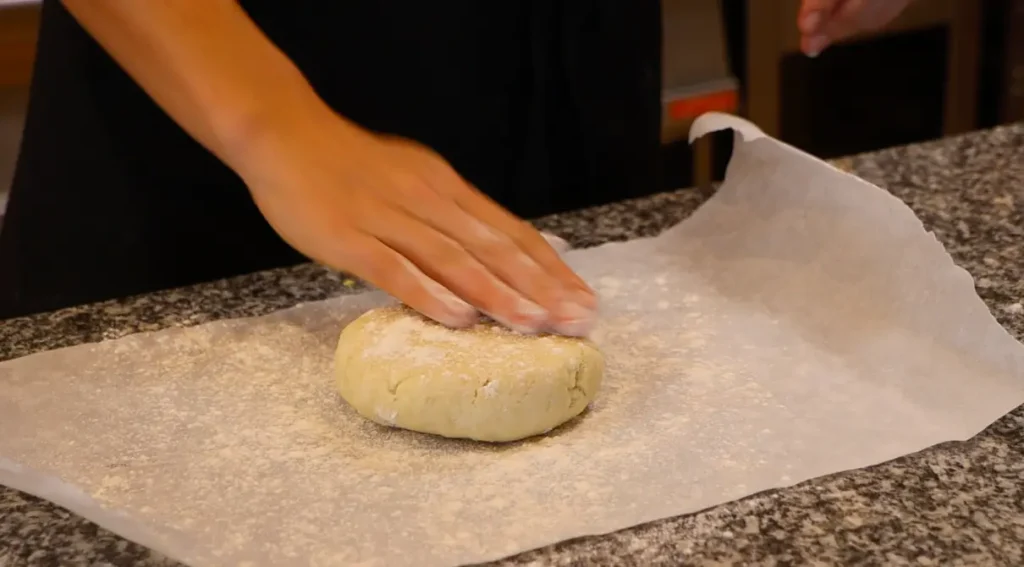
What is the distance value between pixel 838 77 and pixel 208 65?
160 cm

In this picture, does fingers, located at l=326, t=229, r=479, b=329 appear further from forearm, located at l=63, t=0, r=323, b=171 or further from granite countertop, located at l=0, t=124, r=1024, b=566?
granite countertop, located at l=0, t=124, r=1024, b=566

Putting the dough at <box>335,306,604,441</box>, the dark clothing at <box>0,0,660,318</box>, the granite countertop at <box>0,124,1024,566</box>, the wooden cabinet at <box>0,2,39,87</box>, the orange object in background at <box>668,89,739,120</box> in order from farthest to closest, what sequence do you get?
the orange object in background at <box>668,89,739,120</box>
the wooden cabinet at <box>0,2,39,87</box>
the dark clothing at <box>0,0,660,318</box>
the dough at <box>335,306,604,441</box>
the granite countertop at <box>0,124,1024,566</box>

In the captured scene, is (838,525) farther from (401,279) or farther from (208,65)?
(208,65)

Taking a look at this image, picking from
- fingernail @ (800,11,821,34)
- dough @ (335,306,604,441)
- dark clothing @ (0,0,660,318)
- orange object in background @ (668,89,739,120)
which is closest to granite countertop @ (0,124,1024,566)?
dough @ (335,306,604,441)

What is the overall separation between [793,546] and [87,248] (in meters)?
0.77

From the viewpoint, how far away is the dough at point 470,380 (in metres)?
0.69

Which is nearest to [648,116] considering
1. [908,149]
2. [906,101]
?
[908,149]

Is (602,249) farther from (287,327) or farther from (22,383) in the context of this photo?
(22,383)

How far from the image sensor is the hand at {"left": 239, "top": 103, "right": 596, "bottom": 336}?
0.77 m

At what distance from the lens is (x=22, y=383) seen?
2.53 ft

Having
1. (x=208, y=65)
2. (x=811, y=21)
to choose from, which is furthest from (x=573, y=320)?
(x=811, y=21)

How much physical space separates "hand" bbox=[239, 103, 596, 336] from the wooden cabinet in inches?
34.5

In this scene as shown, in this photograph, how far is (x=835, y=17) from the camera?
3.44 ft

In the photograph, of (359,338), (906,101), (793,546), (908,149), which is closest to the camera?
(793,546)
